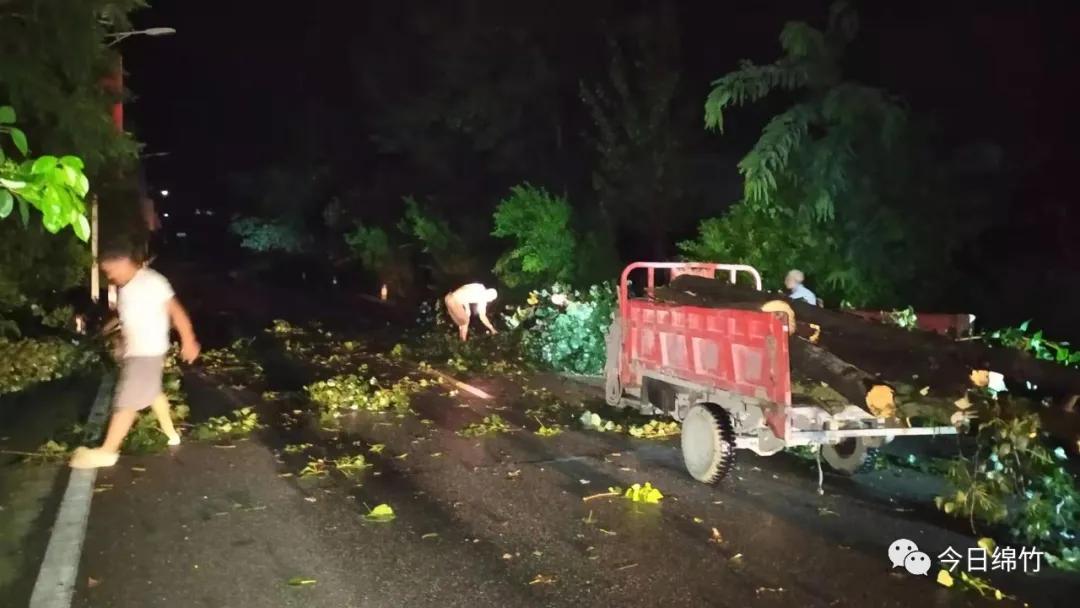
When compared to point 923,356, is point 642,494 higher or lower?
lower

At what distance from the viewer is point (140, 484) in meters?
7.98

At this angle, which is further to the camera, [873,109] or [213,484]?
[873,109]

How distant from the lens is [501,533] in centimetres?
668

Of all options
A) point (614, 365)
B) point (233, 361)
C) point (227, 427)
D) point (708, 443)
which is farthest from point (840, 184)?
point (233, 361)

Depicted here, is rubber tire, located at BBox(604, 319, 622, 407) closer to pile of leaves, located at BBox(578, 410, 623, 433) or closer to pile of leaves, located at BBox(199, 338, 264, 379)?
pile of leaves, located at BBox(578, 410, 623, 433)

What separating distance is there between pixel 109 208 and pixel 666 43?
12402 mm

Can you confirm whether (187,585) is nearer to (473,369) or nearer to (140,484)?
(140,484)

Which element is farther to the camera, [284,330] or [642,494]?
[284,330]

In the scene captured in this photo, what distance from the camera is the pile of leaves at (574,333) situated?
48.4 feet

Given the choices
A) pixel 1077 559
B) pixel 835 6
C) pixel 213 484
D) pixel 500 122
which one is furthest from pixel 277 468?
pixel 500 122

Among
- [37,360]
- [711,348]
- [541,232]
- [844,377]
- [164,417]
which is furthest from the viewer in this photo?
[541,232]

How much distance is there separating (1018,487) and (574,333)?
874 centimetres

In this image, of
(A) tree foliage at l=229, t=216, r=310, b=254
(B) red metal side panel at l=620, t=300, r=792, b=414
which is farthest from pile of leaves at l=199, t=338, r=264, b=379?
(A) tree foliage at l=229, t=216, r=310, b=254

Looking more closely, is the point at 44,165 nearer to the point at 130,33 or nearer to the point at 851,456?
the point at 851,456
